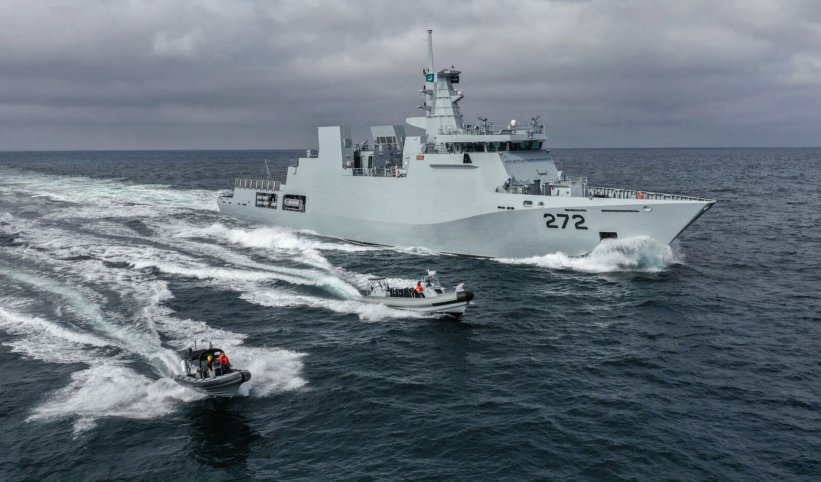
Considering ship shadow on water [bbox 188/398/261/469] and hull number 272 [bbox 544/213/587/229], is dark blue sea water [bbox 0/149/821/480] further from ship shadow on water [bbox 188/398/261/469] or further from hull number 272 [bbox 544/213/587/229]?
hull number 272 [bbox 544/213/587/229]

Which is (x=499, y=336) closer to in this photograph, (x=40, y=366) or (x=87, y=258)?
(x=40, y=366)

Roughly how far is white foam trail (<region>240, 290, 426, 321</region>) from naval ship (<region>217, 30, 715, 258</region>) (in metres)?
11.6

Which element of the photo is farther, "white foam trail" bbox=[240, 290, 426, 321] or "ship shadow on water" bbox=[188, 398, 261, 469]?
"white foam trail" bbox=[240, 290, 426, 321]

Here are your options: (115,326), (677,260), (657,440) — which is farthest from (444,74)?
(657,440)

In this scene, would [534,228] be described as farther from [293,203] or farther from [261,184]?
[261,184]

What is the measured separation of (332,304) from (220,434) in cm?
1327

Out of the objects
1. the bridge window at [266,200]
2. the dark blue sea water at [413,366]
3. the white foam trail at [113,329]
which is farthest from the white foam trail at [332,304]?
the bridge window at [266,200]

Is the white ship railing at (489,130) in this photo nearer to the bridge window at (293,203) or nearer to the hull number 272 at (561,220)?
the hull number 272 at (561,220)

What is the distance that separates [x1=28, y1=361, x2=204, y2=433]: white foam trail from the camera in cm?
1982

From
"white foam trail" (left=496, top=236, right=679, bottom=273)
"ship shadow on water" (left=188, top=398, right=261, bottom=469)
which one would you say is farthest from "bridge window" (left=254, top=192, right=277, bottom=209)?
"ship shadow on water" (left=188, top=398, right=261, bottom=469)

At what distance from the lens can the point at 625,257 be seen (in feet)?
118

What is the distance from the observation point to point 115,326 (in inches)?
1081

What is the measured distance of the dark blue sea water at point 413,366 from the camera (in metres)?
17.5

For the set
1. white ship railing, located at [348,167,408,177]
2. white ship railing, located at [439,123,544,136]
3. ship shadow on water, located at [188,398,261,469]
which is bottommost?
ship shadow on water, located at [188,398,261,469]
